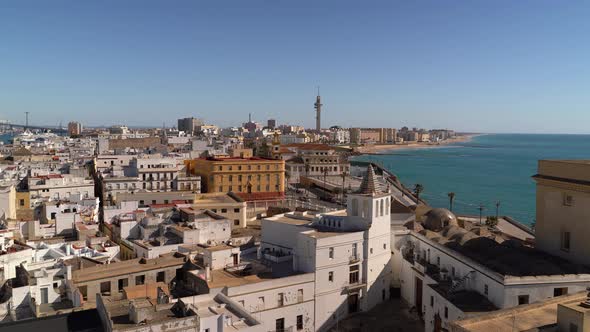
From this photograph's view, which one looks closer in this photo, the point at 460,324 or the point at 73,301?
the point at 460,324

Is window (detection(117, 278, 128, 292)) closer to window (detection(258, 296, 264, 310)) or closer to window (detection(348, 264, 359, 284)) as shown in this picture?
window (detection(258, 296, 264, 310))

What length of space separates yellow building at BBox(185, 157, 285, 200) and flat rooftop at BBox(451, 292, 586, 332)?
40025mm

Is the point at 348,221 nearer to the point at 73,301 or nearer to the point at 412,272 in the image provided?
the point at 412,272

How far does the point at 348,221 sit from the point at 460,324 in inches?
557

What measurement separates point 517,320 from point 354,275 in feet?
41.5

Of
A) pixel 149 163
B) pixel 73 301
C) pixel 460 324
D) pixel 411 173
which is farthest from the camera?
pixel 411 173

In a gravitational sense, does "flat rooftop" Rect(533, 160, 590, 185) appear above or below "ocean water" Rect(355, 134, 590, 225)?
above

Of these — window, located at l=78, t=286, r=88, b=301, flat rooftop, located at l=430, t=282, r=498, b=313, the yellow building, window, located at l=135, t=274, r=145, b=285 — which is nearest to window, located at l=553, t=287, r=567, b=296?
flat rooftop, located at l=430, t=282, r=498, b=313

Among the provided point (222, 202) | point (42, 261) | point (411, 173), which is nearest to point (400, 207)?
point (222, 202)

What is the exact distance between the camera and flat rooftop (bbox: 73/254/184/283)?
22020 mm

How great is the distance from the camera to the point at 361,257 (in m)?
25.8

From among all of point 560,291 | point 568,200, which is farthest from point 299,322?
point 568,200

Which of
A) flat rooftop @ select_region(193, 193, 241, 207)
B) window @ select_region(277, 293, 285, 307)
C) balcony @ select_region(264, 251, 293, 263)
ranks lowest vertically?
window @ select_region(277, 293, 285, 307)

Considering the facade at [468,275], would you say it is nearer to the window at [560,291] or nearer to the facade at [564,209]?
the window at [560,291]
